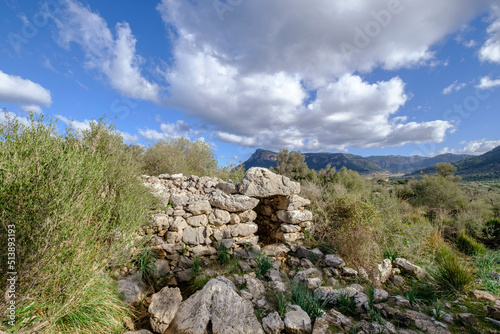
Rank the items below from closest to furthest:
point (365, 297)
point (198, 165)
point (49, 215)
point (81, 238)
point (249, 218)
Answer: point (49, 215)
point (81, 238)
point (365, 297)
point (249, 218)
point (198, 165)

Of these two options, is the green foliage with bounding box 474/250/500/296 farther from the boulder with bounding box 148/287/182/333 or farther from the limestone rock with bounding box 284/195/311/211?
the boulder with bounding box 148/287/182/333

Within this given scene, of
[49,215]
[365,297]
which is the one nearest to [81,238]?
[49,215]

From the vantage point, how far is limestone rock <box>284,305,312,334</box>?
9.83 ft

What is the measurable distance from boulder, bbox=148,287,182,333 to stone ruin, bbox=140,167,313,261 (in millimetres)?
1727

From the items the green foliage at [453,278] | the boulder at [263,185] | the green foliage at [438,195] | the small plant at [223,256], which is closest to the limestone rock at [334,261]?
the green foliage at [453,278]

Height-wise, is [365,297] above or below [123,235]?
below

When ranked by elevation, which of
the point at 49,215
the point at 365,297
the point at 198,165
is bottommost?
the point at 365,297

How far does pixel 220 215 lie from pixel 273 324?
11.2ft

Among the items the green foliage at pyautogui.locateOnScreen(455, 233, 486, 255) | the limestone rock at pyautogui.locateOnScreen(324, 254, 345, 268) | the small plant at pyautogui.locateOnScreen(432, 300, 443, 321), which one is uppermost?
the limestone rock at pyautogui.locateOnScreen(324, 254, 345, 268)

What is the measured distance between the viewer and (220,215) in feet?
20.1

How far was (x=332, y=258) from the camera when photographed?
17.8 ft

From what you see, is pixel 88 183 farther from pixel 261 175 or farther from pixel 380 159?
pixel 380 159

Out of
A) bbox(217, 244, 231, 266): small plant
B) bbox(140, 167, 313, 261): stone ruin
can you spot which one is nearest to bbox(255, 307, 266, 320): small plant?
bbox(217, 244, 231, 266): small plant

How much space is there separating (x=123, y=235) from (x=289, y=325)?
3.37 metres
